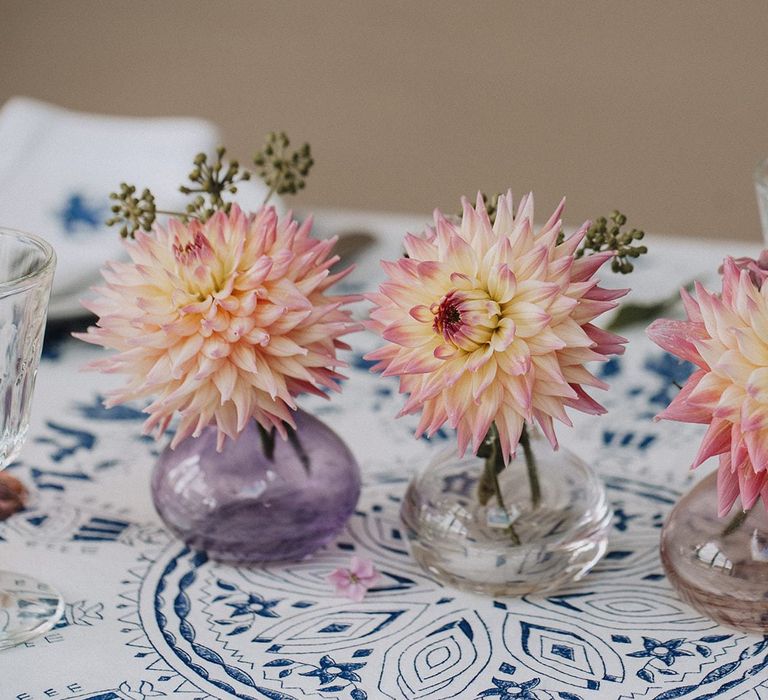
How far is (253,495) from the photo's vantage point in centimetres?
69

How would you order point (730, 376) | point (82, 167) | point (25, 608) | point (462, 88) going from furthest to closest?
1. point (462, 88)
2. point (82, 167)
3. point (25, 608)
4. point (730, 376)

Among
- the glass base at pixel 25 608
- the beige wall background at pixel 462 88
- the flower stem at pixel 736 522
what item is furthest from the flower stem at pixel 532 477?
the beige wall background at pixel 462 88

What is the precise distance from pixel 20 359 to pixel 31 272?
1.9 inches

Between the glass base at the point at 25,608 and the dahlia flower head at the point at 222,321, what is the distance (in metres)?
0.12

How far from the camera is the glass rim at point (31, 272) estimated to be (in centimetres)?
59

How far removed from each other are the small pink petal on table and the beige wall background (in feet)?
6.45

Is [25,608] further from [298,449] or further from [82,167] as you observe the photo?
[82,167]

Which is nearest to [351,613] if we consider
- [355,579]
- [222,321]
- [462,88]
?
[355,579]

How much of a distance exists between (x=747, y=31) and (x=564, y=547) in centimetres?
207

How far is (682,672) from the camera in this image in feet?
1.94

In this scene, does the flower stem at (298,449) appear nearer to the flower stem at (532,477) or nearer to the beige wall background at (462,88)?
the flower stem at (532,477)

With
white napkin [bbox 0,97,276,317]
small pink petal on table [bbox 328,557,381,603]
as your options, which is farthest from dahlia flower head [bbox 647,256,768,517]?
white napkin [bbox 0,97,276,317]

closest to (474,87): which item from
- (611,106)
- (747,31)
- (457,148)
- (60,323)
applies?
(457,148)

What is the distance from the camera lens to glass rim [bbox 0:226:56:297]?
59 centimetres
